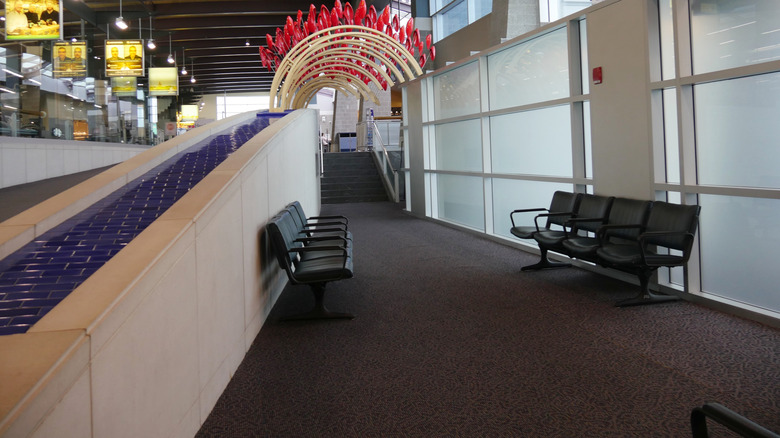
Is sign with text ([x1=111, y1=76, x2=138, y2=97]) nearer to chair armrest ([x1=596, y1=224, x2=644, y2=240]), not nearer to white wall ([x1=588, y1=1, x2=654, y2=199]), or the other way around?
white wall ([x1=588, y1=1, x2=654, y2=199])

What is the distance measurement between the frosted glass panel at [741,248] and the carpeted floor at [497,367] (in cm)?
33

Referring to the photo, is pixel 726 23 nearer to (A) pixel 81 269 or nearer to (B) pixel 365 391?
(B) pixel 365 391

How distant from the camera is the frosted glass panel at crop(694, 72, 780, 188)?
424 cm

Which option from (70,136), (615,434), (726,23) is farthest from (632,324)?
Result: (70,136)

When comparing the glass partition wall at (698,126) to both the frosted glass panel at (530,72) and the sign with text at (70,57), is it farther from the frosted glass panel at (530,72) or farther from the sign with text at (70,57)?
the sign with text at (70,57)

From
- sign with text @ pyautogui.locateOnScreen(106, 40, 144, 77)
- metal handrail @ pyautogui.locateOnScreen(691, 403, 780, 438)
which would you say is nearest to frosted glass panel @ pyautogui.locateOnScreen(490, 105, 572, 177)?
metal handrail @ pyautogui.locateOnScreen(691, 403, 780, 438)

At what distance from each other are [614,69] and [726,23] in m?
1.20

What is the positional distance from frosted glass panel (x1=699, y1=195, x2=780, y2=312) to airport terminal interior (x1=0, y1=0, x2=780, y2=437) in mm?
18

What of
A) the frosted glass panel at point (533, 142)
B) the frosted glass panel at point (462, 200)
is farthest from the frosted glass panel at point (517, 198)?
the frosted glass panel at point (462, 200)

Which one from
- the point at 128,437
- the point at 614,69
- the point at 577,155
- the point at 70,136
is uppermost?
the point at 70,136

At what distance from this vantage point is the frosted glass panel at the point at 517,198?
7.34 metres

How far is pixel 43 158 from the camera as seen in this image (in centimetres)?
1236

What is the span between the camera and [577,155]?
6.53m

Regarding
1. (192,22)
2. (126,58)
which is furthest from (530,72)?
(192,22)
